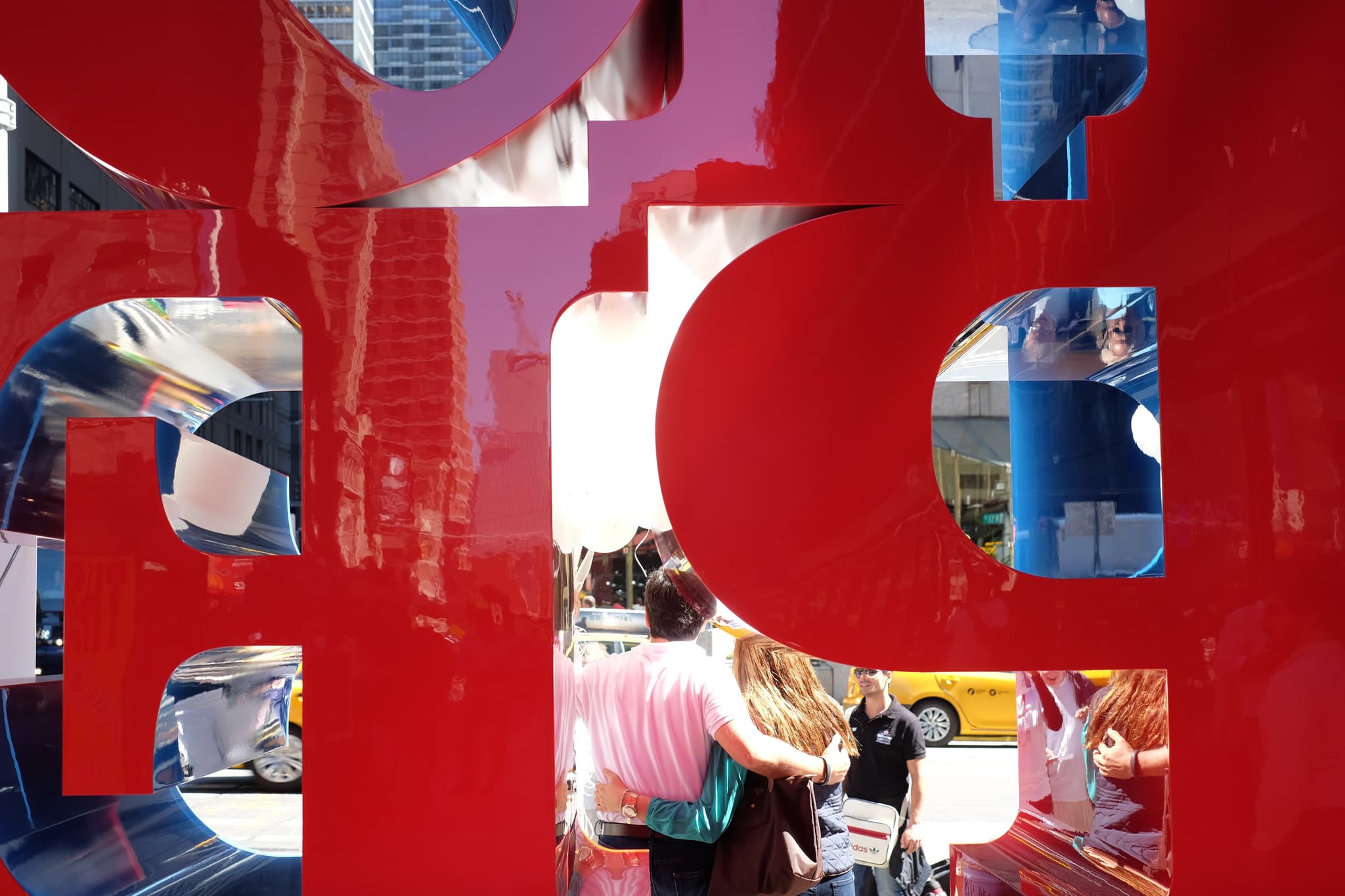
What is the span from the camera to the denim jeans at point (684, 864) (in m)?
3.42

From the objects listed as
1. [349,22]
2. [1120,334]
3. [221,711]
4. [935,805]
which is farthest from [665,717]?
[349,22]

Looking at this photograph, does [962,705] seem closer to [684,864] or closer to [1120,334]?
[684,864]

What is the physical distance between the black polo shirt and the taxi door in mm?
6011

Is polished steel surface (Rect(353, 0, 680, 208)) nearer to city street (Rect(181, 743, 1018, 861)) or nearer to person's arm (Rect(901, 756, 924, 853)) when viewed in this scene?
person's arm (Rect(901, 756, 924, 853))

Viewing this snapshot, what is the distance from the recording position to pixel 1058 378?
3424mm

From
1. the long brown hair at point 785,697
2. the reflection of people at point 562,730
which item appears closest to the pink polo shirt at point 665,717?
the long brown hair at point 785,697

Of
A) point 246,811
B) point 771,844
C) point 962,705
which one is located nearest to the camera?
point 771,844

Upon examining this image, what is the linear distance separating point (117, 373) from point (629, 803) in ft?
6.52

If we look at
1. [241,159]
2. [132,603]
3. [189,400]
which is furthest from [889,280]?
[189,400]

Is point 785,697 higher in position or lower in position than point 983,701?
higher

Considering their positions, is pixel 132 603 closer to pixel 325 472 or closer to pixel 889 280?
pixel 325 472

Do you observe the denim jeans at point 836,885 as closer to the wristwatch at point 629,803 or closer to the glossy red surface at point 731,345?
the wristwatch at point 629,803

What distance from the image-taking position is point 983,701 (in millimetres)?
11078

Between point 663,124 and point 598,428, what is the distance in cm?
90
